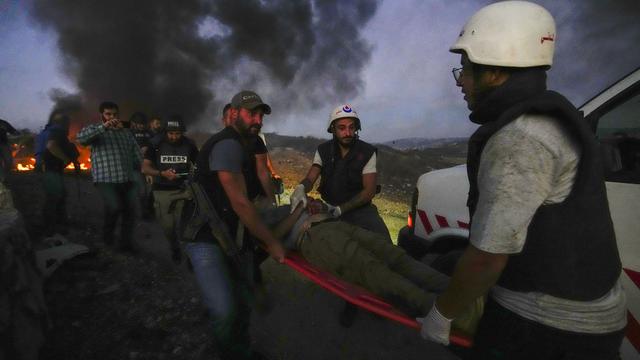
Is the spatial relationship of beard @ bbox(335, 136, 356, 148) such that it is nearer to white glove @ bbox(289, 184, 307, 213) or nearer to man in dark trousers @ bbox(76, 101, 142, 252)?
white glove @ bbox(289, 184, 307, 213)

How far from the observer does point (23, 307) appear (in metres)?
2.27

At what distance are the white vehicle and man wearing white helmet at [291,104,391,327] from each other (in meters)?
0.91

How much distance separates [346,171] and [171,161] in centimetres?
256

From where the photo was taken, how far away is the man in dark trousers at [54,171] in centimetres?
515

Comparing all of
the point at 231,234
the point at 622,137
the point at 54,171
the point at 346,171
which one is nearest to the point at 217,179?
the point at 231,234

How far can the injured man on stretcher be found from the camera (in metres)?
2.10

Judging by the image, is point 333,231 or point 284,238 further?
point 284,238

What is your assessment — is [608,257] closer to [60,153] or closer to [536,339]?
[536,339]

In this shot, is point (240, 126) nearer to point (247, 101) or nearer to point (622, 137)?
point (247, 101)

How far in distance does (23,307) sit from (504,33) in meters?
3.30

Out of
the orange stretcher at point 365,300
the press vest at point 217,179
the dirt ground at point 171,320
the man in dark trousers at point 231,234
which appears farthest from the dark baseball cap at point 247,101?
the dirt ground at point 171,320

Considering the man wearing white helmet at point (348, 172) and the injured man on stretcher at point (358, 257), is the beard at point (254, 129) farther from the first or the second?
the man wearing white helmet at point (348, 172)

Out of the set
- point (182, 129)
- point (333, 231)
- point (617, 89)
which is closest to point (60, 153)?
point (182, 129)

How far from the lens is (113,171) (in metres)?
4.72
